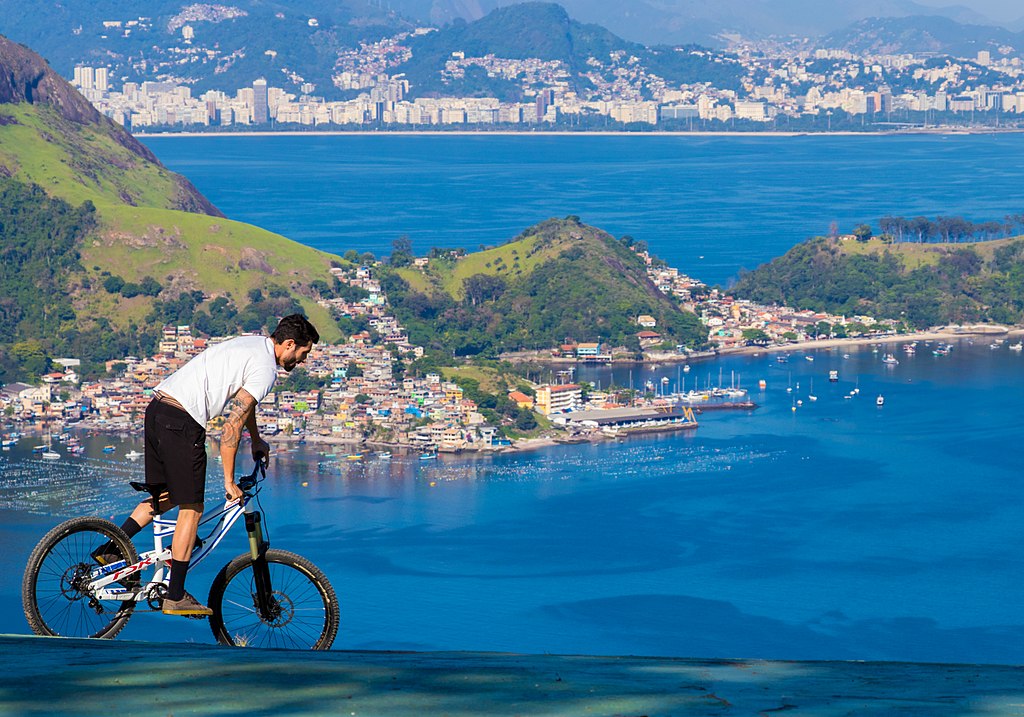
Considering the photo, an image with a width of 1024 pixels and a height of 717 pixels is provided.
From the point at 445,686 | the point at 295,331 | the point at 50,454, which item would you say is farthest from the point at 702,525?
the point at 445,686

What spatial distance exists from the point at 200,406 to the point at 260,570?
49 centimetres

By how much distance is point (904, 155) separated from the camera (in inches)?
4663

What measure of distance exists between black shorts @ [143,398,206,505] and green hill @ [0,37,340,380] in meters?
38.7

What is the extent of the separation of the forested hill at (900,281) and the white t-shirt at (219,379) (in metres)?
49.7

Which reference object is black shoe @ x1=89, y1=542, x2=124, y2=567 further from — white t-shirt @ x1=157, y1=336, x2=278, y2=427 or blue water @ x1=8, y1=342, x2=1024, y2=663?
blue water @ x1=8, y1=342, x2=1024, y2=663

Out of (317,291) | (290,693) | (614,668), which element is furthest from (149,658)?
(317,291)

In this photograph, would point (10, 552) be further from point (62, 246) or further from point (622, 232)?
point (622, 232)

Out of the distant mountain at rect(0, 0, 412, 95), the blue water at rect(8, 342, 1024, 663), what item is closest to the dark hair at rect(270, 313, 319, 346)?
the blue water at rect(8, 342, 1024, 663)

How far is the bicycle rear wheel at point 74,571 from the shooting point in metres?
3.97

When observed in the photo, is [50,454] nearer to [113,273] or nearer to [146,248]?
[113,273]

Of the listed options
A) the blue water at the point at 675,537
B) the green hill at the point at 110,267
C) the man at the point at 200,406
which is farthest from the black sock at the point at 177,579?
the green hill at the point at 110,267

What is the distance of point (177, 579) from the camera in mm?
3904

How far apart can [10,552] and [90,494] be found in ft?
13.3

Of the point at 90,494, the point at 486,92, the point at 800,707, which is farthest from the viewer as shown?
the point at 486,92
